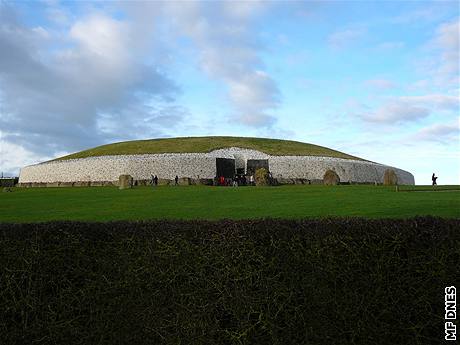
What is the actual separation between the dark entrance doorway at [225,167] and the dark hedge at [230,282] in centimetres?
3945

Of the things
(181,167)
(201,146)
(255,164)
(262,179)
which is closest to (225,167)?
(255,164)

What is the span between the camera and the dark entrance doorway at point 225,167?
45344 mm

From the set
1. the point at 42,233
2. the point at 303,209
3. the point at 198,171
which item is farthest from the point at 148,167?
the point at 42,233

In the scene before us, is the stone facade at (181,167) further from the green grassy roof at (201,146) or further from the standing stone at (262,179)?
the standing stone at (262,179)

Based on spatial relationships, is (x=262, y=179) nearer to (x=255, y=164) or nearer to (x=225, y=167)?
(x=225, y=167)

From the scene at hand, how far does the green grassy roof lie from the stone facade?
1707mm

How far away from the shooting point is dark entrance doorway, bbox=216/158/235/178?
45.3 m

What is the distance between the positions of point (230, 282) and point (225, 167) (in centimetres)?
4083

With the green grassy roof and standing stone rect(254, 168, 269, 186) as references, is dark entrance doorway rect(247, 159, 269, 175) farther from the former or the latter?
standing stone rect(254, 168, 269, 186)

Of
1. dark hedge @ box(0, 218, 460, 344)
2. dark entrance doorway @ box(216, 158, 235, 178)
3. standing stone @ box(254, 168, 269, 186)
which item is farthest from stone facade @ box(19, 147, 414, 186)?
dark hedge @ box(0, 218, 460, 344)

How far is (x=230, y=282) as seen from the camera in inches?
207

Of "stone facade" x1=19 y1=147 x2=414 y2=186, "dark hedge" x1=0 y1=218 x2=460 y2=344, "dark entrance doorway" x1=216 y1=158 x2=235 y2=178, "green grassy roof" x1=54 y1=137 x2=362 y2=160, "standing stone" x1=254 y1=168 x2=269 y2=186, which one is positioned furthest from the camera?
"green grassy roof" x1=54 y1=137 x2=362 y2=160

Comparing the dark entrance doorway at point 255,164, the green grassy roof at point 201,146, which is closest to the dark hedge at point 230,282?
the dark entrance doorway at point 255,164

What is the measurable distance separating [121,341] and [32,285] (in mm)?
1253
